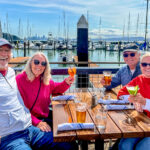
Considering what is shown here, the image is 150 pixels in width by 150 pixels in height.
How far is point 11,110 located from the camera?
2102mm

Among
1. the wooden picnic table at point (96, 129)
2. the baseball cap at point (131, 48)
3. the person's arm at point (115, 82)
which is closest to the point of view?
the wooden picnic table at point (96, 129)

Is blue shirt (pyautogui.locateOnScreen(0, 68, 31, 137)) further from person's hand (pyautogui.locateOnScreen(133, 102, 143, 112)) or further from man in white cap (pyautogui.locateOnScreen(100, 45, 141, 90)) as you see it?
man in white cap (pyautogui.locateOnScreen(100, 45, 141, 90))

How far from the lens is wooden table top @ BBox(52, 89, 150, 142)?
163 cm

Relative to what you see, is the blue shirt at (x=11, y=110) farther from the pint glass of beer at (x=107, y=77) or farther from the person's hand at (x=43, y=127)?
the pint glass of beer at (x=107, y=77)

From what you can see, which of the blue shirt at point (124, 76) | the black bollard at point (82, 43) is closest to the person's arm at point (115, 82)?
the blue shirt at point (124, 76)

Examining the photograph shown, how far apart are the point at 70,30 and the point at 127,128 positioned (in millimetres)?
39844

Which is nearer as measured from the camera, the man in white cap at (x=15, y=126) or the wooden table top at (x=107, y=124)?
the wooden table top at (x=107, y=124)

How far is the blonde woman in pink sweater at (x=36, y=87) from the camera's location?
249cm

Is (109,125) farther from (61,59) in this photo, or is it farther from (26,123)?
(61,59)

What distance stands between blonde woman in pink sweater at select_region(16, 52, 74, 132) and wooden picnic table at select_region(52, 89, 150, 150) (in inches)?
8.6

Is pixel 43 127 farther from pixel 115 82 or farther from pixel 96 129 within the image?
pixel 115 82

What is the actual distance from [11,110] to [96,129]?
0.97 metres

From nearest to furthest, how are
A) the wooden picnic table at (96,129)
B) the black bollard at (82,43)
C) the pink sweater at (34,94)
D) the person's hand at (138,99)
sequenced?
the wooden picnic table at (96,129), the person's hand at (138,99), the pink sweater at (34,94), the black bollard at (82,43)

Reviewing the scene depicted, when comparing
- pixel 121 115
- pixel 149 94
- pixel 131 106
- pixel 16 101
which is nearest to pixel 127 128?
pixel 121 115
